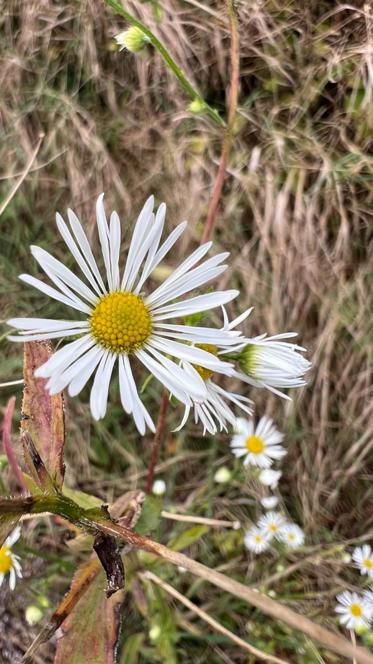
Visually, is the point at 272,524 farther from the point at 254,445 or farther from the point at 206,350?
the point at 206,350

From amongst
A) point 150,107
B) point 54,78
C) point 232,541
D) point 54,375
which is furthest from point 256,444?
point 54,78

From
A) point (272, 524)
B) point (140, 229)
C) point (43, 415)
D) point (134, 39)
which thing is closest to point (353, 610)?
point (272, 524)

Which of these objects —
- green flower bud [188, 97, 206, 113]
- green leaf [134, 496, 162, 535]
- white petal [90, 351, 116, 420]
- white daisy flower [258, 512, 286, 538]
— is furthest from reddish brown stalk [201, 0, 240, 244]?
white daisy flower [258, 512, 286, 538]

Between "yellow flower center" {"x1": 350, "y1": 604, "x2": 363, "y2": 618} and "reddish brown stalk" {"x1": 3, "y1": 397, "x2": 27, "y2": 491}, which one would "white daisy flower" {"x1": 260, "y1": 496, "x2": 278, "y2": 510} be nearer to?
"yellow flower center" {"x1": 350, "y1": 604, "x2": 363, "y2": 618}

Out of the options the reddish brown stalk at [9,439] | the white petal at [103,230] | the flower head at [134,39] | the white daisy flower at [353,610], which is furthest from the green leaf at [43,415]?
the white daisy flower at [353,610]

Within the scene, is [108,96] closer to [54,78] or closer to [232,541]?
[54,78]
